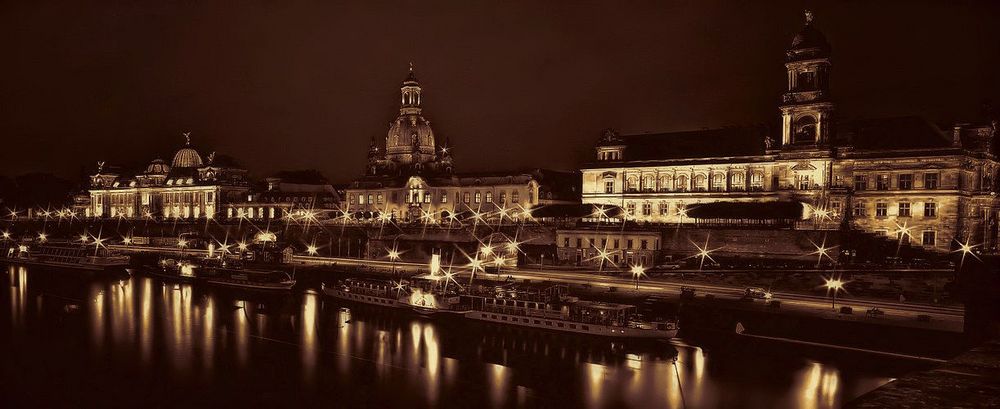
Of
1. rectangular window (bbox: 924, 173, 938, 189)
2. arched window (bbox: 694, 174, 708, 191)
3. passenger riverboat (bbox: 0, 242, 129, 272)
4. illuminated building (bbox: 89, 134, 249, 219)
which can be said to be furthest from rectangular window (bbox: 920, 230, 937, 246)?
illuminated building (bbox: 89, 134, 249, 219)

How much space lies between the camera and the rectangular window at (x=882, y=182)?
5600 cm

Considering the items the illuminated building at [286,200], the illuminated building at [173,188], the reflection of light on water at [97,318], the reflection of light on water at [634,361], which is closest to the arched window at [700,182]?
the reflection of light on water at [634,361]

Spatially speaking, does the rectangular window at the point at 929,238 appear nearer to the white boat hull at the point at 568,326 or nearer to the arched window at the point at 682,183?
the arched window at the point at 682,183

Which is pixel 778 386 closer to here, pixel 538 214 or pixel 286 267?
pixel 538 214

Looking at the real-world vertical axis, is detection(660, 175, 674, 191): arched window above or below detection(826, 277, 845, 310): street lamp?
above

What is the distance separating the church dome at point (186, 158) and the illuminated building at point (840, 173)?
342 ft

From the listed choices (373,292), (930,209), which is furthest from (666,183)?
(373,292)

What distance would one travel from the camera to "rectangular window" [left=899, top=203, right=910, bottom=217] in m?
55.0

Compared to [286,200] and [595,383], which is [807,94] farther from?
[286,200]

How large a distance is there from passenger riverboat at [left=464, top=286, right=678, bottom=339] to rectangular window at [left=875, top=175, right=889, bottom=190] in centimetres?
2776

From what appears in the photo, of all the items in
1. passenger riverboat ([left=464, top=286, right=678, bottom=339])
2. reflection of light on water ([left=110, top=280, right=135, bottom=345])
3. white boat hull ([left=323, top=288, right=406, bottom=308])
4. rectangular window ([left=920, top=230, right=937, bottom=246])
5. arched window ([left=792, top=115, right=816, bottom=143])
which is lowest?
reflection of light on water ([left=110, top=280, right=135, bottom=345])

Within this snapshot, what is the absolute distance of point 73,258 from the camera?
7738cm

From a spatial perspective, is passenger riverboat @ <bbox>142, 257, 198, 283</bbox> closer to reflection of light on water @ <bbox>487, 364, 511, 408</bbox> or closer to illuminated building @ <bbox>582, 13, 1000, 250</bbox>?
reflection of light on water @ <bbox>487, 364, 511, 408</bbox>

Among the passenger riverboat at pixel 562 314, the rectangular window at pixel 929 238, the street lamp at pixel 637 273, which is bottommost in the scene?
the passenger riverboat at pixel 562 314
